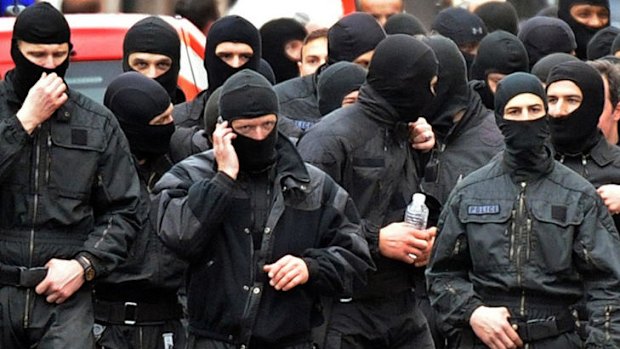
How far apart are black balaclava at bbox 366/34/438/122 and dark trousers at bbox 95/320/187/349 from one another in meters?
1.53

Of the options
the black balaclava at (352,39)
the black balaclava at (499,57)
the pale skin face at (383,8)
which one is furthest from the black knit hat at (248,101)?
the pale skin face at (383,8)

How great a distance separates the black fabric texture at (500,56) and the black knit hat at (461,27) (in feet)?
3.17

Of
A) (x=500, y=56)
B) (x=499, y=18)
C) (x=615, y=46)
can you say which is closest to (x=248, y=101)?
(x=500, y=56)

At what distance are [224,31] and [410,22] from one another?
2.07 meters

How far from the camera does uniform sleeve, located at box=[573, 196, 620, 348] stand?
9047 mm

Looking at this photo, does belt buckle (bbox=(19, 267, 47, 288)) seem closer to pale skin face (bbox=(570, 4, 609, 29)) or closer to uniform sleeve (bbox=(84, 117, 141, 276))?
uniform sleeve (bbox=(84, 117, 141, 276))

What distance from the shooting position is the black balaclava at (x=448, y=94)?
424 inches

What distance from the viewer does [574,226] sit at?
30.1 ft

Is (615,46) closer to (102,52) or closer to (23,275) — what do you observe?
(102,52)

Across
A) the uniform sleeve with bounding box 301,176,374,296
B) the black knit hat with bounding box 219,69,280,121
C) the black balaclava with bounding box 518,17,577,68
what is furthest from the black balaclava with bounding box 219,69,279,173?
the black balaclava with bounding box 518,17,577,68

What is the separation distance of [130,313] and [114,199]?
685 millimetres

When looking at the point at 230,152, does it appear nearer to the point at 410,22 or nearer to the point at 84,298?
the point at 84,298

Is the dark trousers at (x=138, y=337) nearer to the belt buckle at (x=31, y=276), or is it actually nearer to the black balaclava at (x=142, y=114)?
the belt buckle at (x=31, y=276)

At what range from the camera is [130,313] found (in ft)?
32.2
